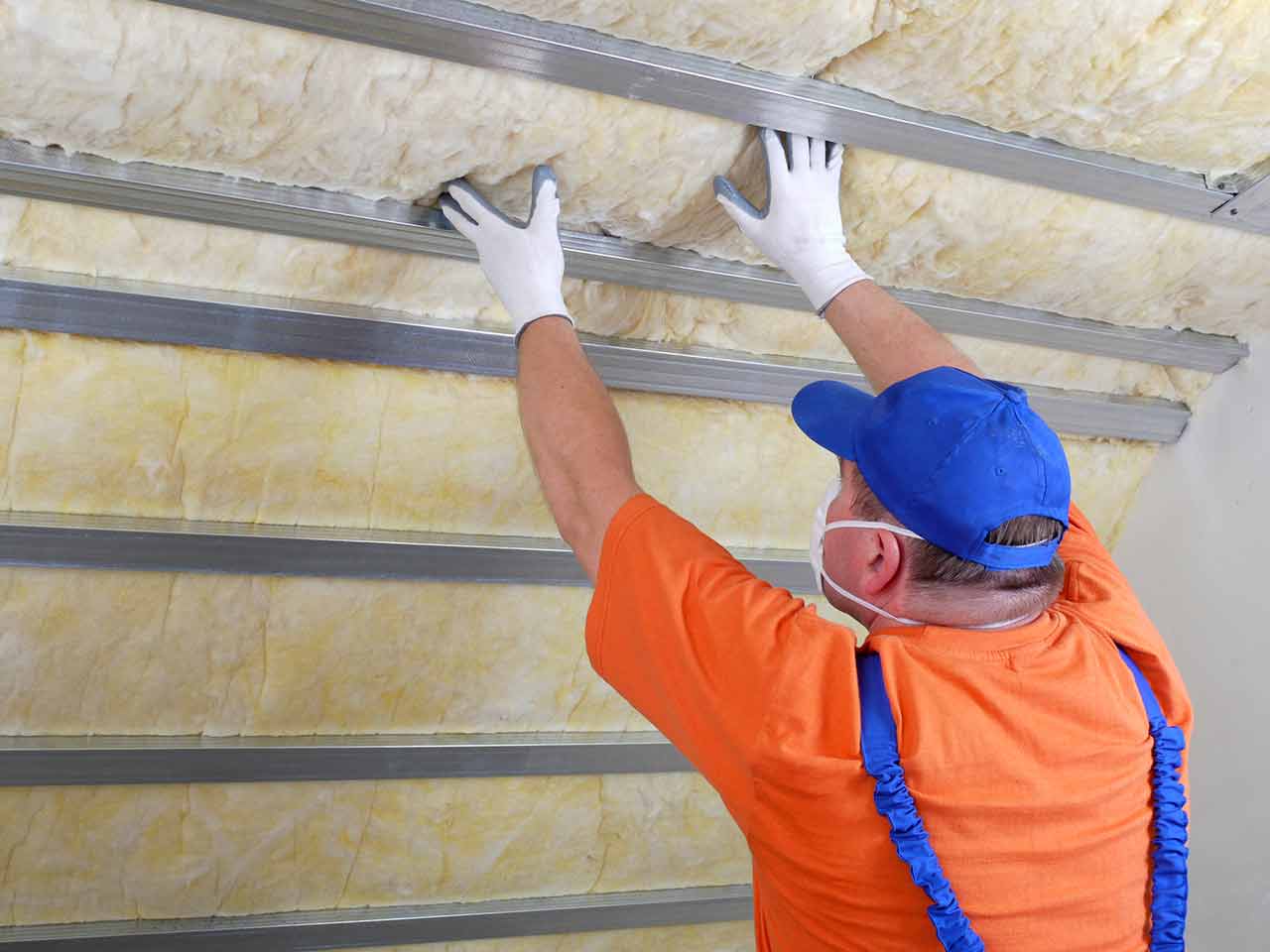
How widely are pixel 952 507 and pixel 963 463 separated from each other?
0.16 feet

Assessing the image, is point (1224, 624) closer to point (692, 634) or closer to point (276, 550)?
point (692, 634)

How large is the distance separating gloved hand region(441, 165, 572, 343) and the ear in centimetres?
50

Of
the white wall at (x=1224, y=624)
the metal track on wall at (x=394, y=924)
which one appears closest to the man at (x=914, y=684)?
the metal track on wall at (x=394, y=924)

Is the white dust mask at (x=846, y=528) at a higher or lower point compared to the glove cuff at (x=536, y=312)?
lower

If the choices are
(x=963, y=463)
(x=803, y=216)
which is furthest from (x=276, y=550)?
(x=963, y=463)

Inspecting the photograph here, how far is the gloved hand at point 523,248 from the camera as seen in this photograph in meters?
1.49

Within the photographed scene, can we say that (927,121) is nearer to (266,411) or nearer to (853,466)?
(853,466)

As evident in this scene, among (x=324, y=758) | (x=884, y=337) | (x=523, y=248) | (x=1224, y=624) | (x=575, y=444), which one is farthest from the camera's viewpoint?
(x=1224, y=624)

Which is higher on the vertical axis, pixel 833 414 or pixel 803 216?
pixel 803 216

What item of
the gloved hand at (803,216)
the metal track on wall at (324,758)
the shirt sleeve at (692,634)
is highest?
the gloved hand at (803,216)

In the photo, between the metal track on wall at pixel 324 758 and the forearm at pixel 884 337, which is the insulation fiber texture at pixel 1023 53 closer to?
the forearm at pixel 884 337

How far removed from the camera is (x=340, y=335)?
5.37ft

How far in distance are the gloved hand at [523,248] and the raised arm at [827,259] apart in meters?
0.26

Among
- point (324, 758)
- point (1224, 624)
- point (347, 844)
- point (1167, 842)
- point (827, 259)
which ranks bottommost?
point (347, 844)
